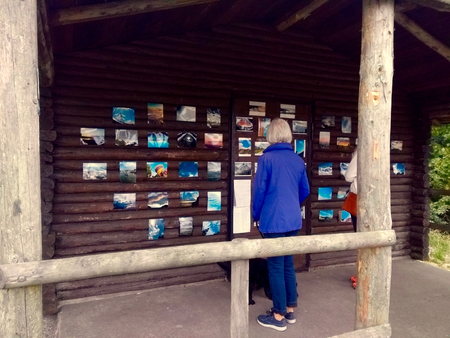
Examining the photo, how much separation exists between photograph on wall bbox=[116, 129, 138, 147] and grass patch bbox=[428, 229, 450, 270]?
5.82 m

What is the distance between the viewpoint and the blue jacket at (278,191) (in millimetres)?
3451

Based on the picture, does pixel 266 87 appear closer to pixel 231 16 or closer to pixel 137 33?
pixel 231 16

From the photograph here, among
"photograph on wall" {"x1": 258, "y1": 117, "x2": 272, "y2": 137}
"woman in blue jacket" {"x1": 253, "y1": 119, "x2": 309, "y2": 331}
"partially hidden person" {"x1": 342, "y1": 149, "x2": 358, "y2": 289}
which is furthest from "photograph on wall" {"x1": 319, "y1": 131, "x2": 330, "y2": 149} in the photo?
"woman in blue jacket" {"x1": 253, "y1": 119, "x2": 309, "y2": 331}

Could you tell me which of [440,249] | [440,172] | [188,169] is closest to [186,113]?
[188,169]

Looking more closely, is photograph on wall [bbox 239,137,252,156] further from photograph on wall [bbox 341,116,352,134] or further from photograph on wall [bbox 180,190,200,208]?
photograph on wall [bbox 341,116,352,134]

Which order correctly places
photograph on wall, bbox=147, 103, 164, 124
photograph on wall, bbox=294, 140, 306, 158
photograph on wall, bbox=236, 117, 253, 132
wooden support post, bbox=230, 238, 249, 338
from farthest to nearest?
photograph on wall, bbox=294, 140, 306, 158 → photograph on wall, bbox=236, 117, 253, 132 → photograph on wall, bbox=147, 103, 164, 124 → wooden support post, bbox=230, 238, 249, 338

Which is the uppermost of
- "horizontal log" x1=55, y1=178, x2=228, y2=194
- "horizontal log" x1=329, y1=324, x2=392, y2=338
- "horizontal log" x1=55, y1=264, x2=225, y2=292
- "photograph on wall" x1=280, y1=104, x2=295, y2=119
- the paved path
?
"photograph on wall" x1=280, y1=104, x2=295, y2=119

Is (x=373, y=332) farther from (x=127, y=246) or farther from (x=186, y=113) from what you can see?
(x=186, y=113)

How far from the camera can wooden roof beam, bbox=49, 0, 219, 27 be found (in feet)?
9.84

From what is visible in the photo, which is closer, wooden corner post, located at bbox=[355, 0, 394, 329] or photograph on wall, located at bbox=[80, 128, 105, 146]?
wooden corner post, located at bbox=[355, 0, 394, 329]

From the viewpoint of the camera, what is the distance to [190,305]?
169 inches

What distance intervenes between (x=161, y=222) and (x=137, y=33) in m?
2.44

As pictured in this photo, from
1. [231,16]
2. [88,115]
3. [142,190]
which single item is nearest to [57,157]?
[88,115]

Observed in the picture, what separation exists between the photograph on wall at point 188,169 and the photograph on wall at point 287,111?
1582 mm
